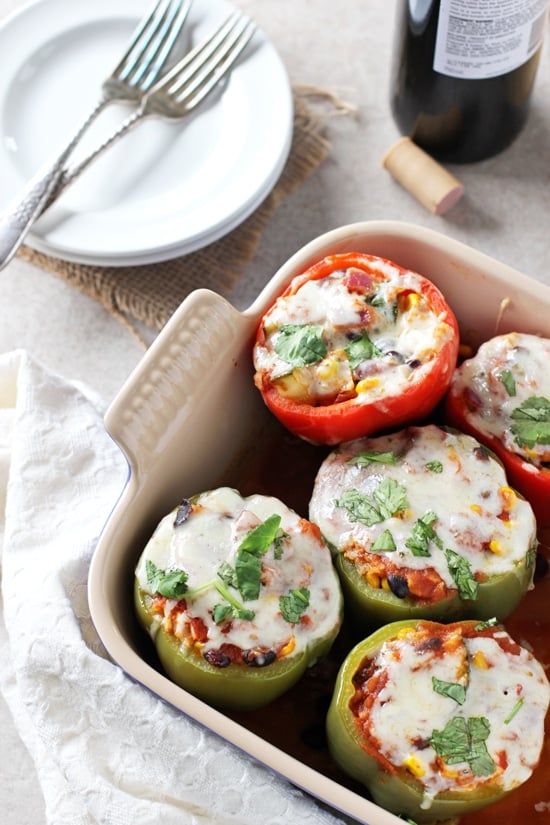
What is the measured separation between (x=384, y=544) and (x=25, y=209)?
1.11 metres

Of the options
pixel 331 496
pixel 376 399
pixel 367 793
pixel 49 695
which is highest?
pixel 376 399

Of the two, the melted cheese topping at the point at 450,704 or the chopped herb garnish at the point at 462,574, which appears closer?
the melted cheese topping at the point at 450,704

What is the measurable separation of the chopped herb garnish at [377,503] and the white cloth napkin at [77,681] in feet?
1.34

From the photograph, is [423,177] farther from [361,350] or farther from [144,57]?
[361,350]

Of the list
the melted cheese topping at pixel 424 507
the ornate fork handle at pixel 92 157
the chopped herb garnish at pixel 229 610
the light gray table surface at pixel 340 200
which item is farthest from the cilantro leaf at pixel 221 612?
the ornate fork handle at pixel 92 157

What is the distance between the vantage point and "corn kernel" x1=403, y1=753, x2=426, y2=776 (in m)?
1.49

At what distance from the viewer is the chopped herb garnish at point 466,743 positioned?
4.88ft

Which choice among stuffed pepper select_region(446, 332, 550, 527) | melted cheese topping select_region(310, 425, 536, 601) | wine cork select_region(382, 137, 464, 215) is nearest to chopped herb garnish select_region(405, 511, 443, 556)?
melted cheese topping select_region(310, 425, 536, 601)

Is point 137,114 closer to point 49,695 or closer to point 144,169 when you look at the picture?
point 144,169

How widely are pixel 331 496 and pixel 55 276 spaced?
103cm

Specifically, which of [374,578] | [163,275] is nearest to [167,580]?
[374,578]

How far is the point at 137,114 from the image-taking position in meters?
2.43

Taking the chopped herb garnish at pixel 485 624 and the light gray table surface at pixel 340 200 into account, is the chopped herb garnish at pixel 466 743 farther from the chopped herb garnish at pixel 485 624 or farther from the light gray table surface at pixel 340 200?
the light gray table surface at pixel 340 200

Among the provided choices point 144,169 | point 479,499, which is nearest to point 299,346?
point 479,499
